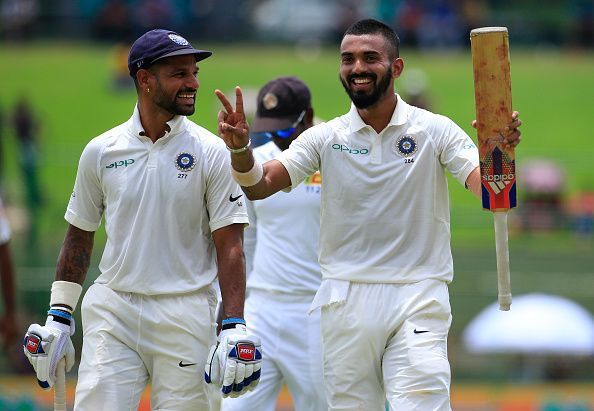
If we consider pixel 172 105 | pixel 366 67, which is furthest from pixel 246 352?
pixel 366 67

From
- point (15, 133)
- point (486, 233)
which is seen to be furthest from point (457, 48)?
point (486, 233)

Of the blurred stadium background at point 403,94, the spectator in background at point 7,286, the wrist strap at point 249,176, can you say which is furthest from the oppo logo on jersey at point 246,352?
the blurred stadium background at point 403,94

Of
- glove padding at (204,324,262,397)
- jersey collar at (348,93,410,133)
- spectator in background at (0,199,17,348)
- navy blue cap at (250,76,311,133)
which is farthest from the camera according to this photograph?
spectator in background at (0,199,17,348)

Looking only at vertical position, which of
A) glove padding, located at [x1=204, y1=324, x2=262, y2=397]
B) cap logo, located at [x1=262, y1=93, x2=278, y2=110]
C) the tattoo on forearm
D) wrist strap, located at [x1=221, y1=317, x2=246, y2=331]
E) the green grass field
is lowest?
the green grass field

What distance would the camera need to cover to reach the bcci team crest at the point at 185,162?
5656 millimetres

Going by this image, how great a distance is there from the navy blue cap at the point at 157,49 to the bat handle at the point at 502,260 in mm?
1541

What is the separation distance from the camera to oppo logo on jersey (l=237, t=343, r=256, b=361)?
545cm

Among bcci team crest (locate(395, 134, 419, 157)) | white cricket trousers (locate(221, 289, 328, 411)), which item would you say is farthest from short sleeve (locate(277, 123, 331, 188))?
white cricket trousers (locate(221, 289, 328, 411))

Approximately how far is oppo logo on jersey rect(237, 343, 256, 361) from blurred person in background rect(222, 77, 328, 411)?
3.84ft

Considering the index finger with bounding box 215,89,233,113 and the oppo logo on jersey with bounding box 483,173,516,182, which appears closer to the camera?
the index finger with bounding box 215,89,233,113

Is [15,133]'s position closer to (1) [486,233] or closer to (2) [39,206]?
(2) [39,206]

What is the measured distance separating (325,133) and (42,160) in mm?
9261

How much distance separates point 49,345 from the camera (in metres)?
5.73

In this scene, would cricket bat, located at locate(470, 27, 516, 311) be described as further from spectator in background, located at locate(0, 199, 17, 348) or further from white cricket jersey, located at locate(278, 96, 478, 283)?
spectator in background, located at locate(0, 199, 17, 348)
